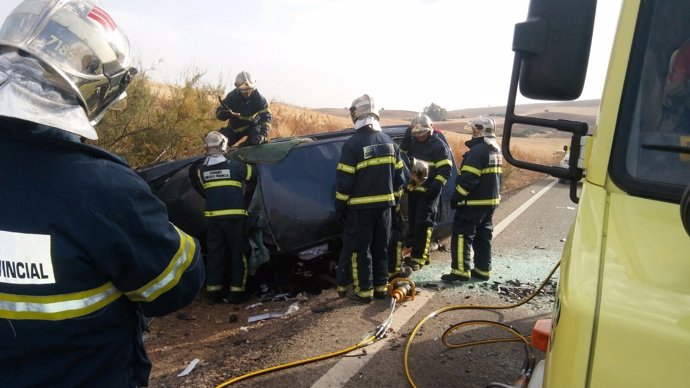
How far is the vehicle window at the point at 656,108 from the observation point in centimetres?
153

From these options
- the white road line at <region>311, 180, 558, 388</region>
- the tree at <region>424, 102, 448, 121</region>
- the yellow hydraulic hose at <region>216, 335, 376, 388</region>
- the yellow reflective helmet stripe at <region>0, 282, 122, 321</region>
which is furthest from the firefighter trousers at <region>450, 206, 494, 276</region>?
the tree at <region>424, 102, 448, 121</region>

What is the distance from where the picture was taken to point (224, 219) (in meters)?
5.17

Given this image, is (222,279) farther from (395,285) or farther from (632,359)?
(632,359)

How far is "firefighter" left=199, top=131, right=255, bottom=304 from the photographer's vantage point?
17.0 feet

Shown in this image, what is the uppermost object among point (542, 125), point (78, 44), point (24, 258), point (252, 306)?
point (78, 44)

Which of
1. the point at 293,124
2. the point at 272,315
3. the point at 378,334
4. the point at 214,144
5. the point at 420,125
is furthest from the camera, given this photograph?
the point at 293,124

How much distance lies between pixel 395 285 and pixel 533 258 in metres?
2.54

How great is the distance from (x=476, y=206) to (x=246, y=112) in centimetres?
386

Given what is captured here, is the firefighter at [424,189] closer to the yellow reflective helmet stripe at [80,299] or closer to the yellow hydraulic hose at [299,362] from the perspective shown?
the yellow hydraulic hose at [299,362]

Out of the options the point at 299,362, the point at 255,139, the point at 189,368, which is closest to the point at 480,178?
the point at 299,362

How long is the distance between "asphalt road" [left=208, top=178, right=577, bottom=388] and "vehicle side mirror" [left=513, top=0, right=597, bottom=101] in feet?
7.47

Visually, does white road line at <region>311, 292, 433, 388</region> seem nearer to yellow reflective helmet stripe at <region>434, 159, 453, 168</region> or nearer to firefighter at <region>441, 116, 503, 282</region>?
firefighter at <region>441, 116, 503, 282</region>

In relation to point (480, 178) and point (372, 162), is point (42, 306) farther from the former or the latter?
point (480, 178)

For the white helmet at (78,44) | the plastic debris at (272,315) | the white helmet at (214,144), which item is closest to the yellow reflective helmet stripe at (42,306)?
the white helmet at (78,44)
